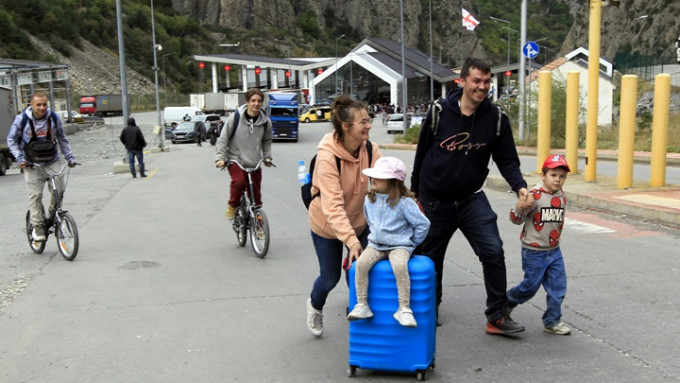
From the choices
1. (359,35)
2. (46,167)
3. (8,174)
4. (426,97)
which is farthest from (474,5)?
(46,167)

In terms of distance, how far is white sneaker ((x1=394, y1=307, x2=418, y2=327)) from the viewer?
4.27 m

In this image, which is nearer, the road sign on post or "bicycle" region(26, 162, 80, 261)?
"bicycle" region(26, 162, 80, 261)

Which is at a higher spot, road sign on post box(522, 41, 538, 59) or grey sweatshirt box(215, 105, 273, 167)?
road sign on post box(522, 41, 538, 59)

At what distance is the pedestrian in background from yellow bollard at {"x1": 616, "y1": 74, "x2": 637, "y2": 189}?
25.6 ft

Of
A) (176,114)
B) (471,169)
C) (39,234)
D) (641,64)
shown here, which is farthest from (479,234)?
(176,114)

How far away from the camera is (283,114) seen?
4291 cm

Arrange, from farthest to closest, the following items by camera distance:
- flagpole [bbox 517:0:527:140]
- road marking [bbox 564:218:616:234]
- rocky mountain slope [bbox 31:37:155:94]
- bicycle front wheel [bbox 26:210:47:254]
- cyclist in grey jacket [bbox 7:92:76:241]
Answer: rocky mountain slope [bbox 31:37:155:94] → flagpole [bbox 517:0:527:140] → road marking [bbox 564:218:616:234] → bicycle front wheel [bbox 26:210:47:254] → cyclist in grey jacket [bbox 7:92:76:241]

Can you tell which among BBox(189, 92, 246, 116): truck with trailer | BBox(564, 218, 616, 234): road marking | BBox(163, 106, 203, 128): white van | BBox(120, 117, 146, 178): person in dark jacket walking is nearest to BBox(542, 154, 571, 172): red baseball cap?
BBox(564, 218, 616, 234): road marking

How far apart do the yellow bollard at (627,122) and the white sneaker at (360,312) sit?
30.2 feet

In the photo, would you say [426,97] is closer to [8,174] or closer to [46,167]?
[8,174]

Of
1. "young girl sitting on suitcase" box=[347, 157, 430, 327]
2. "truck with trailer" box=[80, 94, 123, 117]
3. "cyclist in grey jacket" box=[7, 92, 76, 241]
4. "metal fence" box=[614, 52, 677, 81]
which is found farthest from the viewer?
"truck with trailer" box=[80, 94, 123, 117]

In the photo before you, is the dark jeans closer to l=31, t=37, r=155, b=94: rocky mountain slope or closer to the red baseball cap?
the red baseball cap

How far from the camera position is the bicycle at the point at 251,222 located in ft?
27.9

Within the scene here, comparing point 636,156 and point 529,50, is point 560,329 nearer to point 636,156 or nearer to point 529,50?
point 636,156
